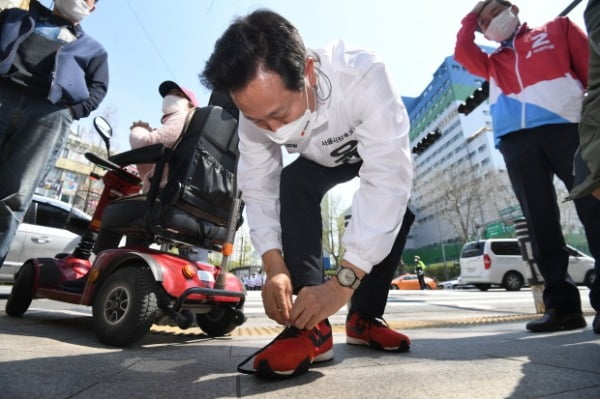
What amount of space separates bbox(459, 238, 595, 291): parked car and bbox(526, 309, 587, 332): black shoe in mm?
11626

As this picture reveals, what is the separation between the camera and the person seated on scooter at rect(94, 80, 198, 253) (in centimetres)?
221

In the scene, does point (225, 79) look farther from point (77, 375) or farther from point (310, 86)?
point (77, 375)

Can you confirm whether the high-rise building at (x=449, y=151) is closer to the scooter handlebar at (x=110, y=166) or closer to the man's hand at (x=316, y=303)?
the scooter handlebar at (x=110, y=166)

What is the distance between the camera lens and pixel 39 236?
16.6ft

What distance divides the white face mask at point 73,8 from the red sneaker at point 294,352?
8.82 ft

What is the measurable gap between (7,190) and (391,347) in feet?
7.60

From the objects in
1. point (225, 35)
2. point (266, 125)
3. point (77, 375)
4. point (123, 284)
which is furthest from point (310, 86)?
point (123, 284)


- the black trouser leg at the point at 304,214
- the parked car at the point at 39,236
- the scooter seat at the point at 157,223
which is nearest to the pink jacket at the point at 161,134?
the scooter seat at the point at 157,223

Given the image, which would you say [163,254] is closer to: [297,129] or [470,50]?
[297,129]

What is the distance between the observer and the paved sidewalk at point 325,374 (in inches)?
31.0

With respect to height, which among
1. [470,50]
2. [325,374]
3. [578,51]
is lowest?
[325,374]

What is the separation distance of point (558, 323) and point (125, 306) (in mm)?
2319

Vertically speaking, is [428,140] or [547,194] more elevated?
[428,140]

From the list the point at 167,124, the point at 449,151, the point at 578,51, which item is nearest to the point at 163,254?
the point at 167,124
